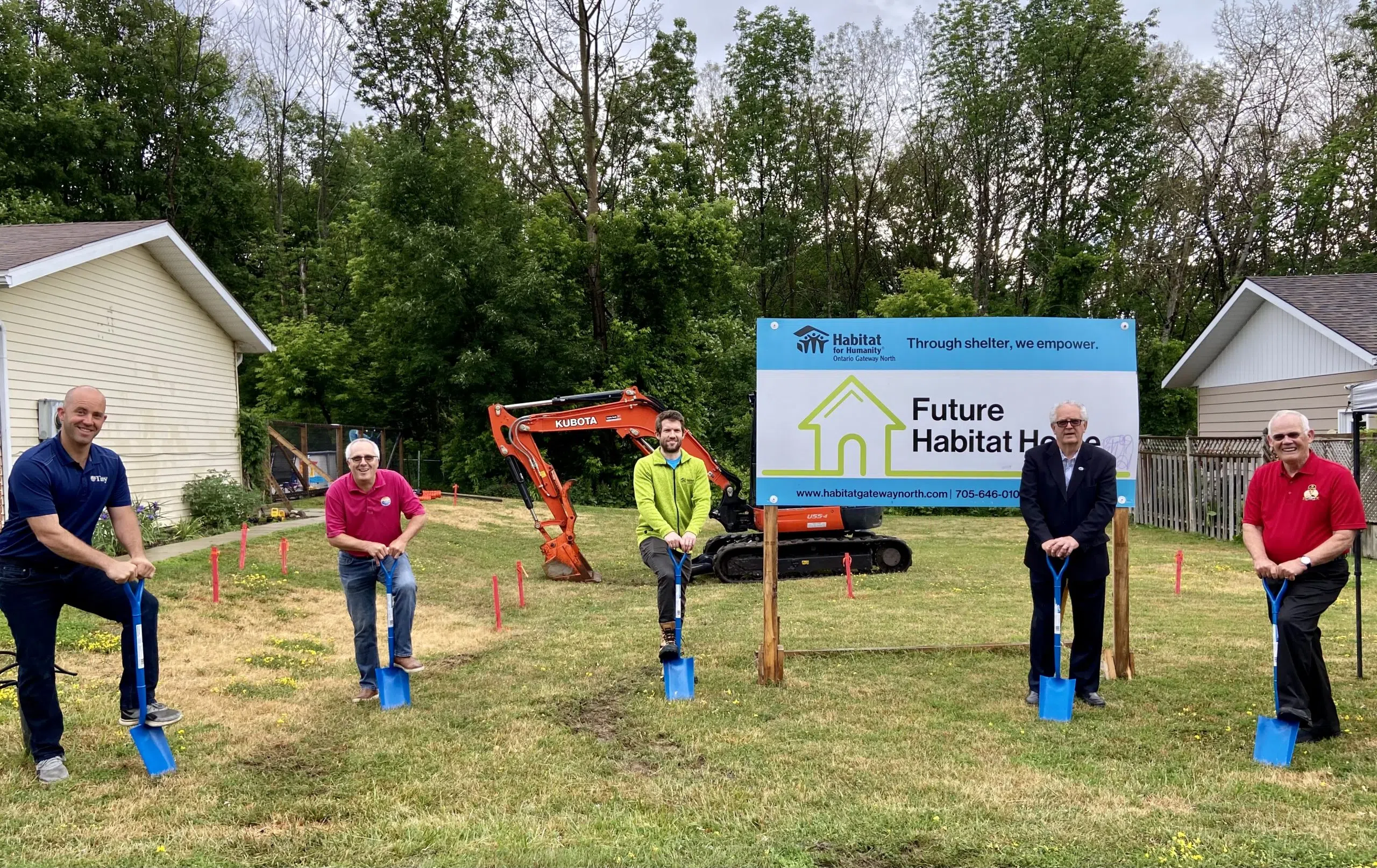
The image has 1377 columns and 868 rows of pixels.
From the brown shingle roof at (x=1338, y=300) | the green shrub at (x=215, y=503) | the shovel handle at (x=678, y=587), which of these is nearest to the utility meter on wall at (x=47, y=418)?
the green shrub at (x=215, y=503)

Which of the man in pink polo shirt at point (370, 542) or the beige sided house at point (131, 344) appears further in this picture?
the beige sided house at point (131, 344)

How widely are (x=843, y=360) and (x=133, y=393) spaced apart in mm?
11980

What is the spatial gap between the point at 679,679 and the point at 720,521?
737cm

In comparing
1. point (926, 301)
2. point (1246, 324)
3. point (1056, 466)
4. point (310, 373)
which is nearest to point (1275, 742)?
point (1056, 466)

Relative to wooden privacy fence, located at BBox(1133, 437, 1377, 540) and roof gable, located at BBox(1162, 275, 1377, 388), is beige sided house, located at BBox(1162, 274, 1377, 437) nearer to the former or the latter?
roof gable, located at BBox(1162, 275, 1377, 388)

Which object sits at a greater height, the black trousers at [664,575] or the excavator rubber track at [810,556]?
the black trousers at [664,575]

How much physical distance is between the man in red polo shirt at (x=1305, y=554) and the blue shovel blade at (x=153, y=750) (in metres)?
5.85

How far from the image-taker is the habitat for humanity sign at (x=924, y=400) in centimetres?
646

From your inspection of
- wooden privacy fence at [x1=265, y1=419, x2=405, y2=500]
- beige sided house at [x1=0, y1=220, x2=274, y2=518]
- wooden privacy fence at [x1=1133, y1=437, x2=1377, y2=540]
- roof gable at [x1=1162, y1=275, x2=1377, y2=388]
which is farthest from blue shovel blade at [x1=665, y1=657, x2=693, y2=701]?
wooden privacy fence at [x1=265, y1=419, x2=405, y2=500]

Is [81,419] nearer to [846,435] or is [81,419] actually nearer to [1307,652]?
[846,435]

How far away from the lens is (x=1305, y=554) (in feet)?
16.0

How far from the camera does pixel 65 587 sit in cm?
445

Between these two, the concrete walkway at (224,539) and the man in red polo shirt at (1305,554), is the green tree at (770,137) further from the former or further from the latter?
the man in red polo shirt at (1305,554)

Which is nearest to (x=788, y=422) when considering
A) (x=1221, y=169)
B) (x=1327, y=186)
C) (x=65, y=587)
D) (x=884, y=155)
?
(x=65, y=587)
